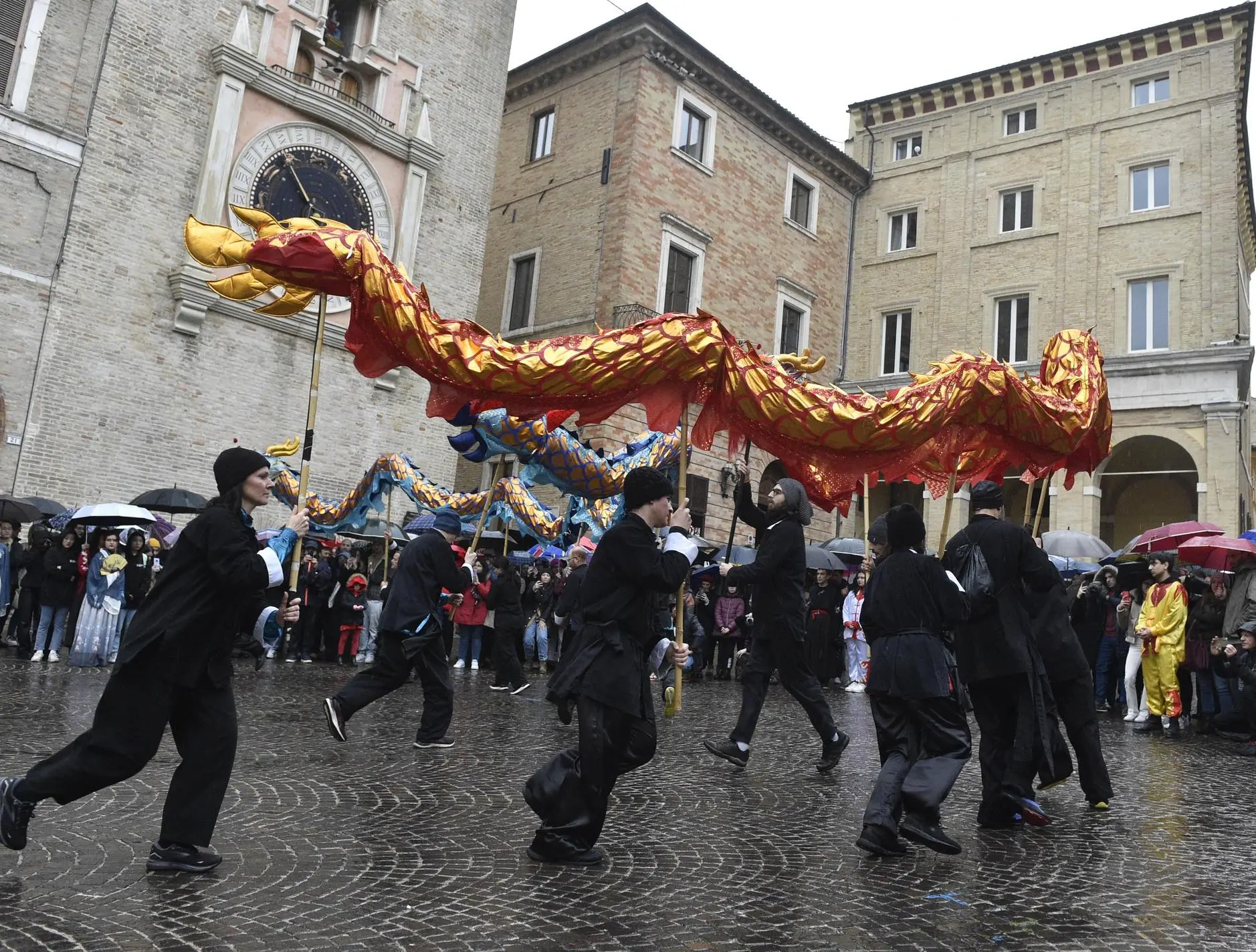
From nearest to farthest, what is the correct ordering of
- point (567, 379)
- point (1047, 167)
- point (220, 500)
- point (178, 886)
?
point (178, 886) < point (220, 500) < point (567, 379) < point (1047, 167)

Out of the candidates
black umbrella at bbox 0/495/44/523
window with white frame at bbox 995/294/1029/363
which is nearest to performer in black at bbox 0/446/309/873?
black umbrella at bbox 0/495/44/523

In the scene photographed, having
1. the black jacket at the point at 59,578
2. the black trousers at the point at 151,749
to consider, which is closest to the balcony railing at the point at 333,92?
the black jacket at the point at 59,578

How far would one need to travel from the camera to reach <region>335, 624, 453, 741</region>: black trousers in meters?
7.20

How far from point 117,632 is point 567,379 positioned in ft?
28.9

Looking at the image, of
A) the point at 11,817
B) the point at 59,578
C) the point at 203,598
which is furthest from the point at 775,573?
the point at 59,578

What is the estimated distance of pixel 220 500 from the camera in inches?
169

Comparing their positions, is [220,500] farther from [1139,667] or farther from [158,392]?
[158,392]

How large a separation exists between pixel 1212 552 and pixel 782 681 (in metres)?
7.92

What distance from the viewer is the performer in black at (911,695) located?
16.1 ft

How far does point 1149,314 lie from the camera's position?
24.2 meters

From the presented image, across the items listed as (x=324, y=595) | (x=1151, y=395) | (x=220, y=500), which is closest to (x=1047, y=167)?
(x=1151, y=395)

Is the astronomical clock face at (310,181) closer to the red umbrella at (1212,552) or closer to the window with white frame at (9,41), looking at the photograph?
the window with white frame at (9,41)

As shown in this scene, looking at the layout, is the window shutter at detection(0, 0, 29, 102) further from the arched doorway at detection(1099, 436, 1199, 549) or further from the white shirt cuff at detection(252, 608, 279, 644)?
the arched doorway at detection(1099, 436, 1199, 549)

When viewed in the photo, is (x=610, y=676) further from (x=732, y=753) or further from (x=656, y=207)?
(x=656, y=207)
